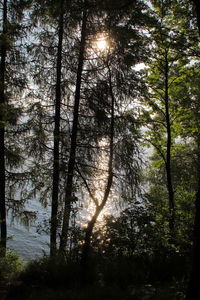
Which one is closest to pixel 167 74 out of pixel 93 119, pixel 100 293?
pixel 93 119

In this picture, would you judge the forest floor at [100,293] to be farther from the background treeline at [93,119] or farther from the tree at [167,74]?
the tree at [167,74]

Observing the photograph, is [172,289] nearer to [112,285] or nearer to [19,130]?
[112,285]

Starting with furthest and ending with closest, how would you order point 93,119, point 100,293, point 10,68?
point 10,68 < point 93,119 < point 100,293

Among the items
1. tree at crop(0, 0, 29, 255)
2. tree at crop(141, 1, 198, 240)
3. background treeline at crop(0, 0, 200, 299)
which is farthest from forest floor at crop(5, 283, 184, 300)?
tree at crop(0, 0, 29, 255)

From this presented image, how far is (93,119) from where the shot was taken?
26.4 feet

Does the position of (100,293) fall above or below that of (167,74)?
below

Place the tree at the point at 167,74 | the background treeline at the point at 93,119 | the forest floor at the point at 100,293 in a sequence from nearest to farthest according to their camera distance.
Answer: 1. the forest floor at the point at 100,293
2. the background treeline at the point at 93,119
3. the tree at the point at 167,74

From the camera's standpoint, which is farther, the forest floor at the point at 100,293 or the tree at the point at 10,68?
the tree at the point at 10,68

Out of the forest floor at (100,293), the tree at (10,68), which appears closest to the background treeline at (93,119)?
the tree at (10,68)

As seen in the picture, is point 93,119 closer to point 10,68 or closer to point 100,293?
point 10,68

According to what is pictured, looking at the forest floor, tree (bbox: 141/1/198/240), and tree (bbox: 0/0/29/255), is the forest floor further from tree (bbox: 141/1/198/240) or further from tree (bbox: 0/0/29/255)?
tree (bbox: 0/0/29/255)

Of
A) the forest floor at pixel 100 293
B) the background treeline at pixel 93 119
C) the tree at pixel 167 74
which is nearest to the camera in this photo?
the forest floor at pixel 100 293

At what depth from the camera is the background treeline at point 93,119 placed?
486cm

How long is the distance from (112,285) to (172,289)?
0.96 metres
